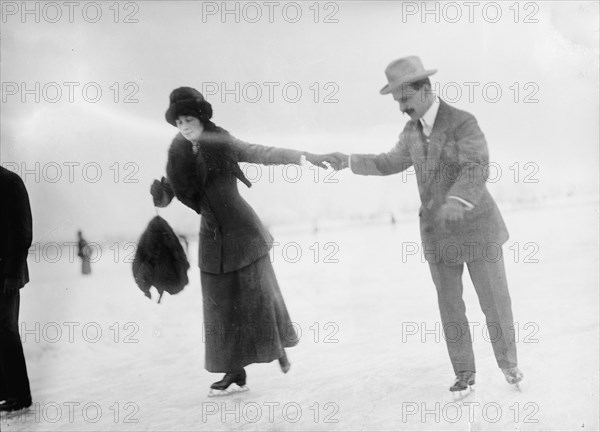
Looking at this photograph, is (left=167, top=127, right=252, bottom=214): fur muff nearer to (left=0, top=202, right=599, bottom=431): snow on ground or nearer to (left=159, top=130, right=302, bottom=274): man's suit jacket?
(left=159, top=130, right=302, bottom=274): man's suit jacket

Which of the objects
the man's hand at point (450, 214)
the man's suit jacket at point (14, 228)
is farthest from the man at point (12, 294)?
the man's hand at point (450, 214)

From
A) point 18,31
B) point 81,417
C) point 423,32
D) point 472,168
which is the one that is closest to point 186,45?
point 18,31

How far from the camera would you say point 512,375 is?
2.17 m

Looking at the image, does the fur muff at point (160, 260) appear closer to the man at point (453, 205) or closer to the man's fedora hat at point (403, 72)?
the man at point (453, 205)

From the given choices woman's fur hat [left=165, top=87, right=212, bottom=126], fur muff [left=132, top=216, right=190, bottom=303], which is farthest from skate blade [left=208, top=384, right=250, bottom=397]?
woman's fur hat [left=165, top=87, right=212, bottom=126]

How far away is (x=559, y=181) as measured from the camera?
2.30m

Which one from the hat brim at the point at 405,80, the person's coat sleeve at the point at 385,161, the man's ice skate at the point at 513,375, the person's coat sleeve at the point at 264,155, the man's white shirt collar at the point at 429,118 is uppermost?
the hat brim at the point at 405,80

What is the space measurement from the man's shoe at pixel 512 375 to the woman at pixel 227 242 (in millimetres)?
733

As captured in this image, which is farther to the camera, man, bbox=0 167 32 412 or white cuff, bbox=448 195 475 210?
man, bbox=0 167 32 412

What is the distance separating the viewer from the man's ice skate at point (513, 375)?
217cm

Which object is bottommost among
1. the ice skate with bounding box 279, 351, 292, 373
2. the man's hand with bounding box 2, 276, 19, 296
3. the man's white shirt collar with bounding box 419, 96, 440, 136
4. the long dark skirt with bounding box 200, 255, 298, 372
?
the ice skate with bounding box 279, 351, 292, 373

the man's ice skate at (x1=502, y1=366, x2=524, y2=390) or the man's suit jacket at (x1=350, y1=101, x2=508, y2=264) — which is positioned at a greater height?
the man's suit jacket at (x1=350, y1=101, x2=508, y2=264)

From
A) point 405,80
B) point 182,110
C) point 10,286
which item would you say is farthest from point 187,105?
point 10,286

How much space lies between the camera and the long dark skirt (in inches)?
84.7
